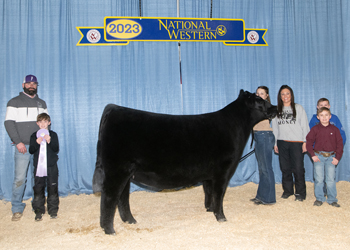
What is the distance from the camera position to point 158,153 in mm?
2555

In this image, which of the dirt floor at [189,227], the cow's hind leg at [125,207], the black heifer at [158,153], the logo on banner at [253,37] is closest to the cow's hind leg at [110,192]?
the black heifer at [158,153]

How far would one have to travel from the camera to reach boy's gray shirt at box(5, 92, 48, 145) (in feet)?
11.1

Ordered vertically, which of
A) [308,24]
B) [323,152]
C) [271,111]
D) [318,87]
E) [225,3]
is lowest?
[323,152]

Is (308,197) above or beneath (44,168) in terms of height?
beneath

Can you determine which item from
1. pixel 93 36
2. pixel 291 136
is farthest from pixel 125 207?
pixel 93 36

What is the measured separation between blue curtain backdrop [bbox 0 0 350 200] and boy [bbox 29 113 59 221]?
110 centimetres

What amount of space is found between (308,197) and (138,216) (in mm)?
2451

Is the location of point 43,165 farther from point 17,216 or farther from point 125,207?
point 125,207

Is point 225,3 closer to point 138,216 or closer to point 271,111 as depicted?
point 271,111

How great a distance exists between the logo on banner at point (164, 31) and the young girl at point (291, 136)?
1.55m

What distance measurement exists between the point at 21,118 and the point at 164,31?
257 centimetres

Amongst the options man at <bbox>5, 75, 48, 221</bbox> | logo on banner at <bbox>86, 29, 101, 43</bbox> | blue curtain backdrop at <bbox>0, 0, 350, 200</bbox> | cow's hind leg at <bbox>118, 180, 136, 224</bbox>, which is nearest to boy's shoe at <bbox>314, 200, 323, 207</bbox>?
blue curtain backdrop at <bbox>0, 0, 350, 200</bbox>

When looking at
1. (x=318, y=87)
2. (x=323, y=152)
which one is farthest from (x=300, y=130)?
(x=318, y=87)

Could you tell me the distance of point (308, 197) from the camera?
3.88 m
